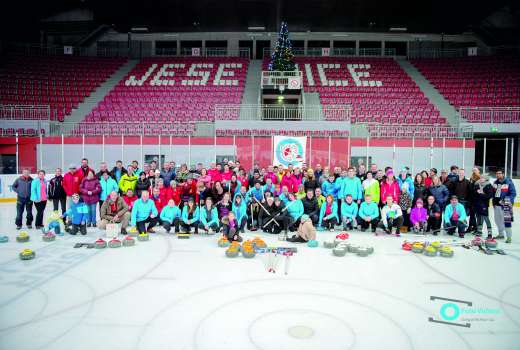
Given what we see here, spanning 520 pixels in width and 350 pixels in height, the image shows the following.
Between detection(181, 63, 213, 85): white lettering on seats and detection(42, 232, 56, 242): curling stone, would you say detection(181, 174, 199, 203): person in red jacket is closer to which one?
detection(42, 232, 56, 242): curling stone

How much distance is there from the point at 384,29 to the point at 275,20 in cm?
898

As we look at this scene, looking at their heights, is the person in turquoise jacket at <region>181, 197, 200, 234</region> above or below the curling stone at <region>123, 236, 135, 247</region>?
above

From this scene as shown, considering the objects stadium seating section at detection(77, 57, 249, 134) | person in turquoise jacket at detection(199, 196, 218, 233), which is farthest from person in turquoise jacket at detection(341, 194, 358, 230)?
stadium seating section at detection(77, 57, 249, 134)

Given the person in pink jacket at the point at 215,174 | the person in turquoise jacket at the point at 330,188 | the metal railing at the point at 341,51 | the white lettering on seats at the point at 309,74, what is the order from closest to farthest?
the person in turquoise jacket at the point at 330,188 < the person in pink jacket at the point at 215,174 < the white lettering on seats at the point at 309,74 < the metal railing at the point at 341,51

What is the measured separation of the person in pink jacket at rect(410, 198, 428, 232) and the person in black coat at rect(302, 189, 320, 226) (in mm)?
2494

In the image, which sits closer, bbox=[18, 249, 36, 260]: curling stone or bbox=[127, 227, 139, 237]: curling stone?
bbox=[18, 249, 36, 260]: curling stone

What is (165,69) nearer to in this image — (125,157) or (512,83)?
(125,157)

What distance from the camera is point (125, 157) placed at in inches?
651

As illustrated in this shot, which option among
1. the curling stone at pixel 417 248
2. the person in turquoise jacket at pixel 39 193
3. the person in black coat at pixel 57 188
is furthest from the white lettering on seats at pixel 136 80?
the curling stone at pixel 417 248

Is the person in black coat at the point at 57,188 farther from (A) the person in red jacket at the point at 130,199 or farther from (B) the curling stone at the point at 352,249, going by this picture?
(B) the curling stone at the point at 352,249

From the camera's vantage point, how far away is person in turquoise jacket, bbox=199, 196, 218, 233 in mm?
9477

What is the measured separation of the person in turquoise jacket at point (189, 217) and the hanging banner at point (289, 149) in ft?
20.5

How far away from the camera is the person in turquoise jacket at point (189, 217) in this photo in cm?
948

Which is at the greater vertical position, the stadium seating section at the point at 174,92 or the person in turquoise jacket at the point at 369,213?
the stadium seating section at the point at 174,92
